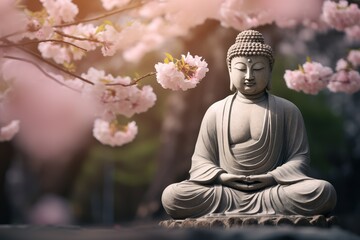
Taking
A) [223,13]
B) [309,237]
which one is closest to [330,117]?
[223,13]

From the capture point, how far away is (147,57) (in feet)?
78.8

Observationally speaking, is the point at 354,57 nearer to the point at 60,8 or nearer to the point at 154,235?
the point at 60,8

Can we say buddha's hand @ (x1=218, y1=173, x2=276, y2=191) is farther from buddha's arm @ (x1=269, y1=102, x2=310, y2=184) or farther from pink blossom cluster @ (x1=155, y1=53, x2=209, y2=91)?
pink blossom cluster @ (x1=155, y1=53, x2=209, y2=91)

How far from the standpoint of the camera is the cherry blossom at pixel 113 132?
10.1m

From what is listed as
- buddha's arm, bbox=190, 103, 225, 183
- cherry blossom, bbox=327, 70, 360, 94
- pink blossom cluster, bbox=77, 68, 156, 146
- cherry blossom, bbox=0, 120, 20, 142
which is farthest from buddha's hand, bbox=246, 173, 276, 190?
cherry blossom, bbox=0, 120, 20, 142

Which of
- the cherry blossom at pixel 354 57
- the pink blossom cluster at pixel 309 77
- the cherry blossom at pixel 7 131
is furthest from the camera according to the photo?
the cherry blossom at pixel 7 131

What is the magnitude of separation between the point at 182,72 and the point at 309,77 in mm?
2231

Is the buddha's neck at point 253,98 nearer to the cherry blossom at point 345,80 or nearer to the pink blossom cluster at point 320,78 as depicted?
the pink blossom cluster at point 320,78

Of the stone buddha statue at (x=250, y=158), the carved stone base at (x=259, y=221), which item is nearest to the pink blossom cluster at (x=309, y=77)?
the stone buddha statue at (x=250, y=158)

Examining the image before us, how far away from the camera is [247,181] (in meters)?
7.92

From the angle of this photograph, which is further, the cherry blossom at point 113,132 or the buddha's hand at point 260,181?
the cherry blossom at point 113,132

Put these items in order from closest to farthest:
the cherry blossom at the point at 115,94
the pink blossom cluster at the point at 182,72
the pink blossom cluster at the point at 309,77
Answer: the pink blossom cluster at the point at 182,72 → the cherry blossom at the point at 115,94 → the pink blossom cluster at the point at 309,77

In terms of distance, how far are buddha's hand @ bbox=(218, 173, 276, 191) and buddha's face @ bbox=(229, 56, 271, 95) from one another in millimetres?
827

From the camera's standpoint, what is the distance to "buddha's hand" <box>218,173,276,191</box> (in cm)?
786
